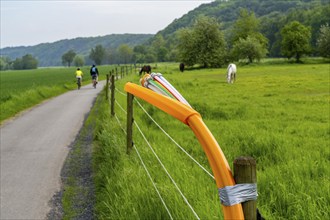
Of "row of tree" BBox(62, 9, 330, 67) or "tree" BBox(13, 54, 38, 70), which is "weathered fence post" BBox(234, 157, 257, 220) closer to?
"row of tree" BBox(62, 9, 330, 67)

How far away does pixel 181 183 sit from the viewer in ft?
14.5

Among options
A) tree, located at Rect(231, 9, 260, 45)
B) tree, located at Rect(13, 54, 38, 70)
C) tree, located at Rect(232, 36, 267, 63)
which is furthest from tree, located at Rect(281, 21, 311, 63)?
tree, located at Rect(13, 54, 38, 70)

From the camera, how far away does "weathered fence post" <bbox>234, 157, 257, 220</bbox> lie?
180cm

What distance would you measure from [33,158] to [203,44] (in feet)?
189

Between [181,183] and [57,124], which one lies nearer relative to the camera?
[181,183]

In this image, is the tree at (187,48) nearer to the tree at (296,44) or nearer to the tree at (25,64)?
the tree at (296,44)

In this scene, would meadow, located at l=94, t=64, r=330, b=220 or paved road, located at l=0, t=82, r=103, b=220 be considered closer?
meadow, located at l=94, t=64, r=330, b=220

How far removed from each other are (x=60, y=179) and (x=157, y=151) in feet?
7.18

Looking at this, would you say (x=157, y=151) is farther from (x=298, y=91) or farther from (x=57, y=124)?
(x=298, y=91)

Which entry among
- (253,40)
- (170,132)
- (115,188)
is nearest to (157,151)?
(115,188)

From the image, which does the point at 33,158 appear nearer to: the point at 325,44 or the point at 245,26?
the point at 325,44

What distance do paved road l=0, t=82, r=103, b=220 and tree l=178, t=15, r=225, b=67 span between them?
49.4 meters

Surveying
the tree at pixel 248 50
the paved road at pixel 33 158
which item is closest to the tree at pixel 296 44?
the tree at pixel 248 50

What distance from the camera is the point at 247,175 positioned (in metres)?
1.80
